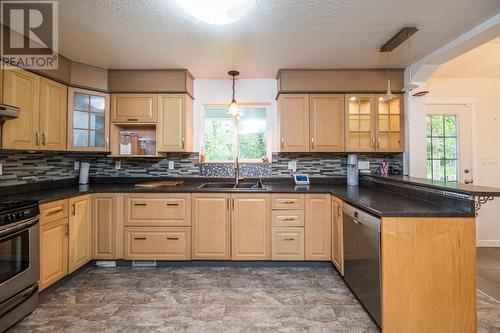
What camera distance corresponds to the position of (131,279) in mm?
2492

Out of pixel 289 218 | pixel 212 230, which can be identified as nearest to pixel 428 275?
pixel 289 218

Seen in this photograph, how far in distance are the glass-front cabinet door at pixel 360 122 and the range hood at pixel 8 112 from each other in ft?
11.0

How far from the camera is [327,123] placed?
311cm

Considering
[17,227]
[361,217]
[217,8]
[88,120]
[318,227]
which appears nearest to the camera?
[217,8]

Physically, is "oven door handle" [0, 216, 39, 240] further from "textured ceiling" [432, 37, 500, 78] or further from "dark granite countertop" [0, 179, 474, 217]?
"textured ceiling" [432, 37, 500, 78]

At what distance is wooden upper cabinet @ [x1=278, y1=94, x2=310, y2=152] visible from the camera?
10.2 ft

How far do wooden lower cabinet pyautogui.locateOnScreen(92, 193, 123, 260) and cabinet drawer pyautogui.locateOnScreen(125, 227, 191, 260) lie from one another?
0.36ft

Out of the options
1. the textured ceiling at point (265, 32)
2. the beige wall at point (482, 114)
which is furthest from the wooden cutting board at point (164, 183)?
the beige wall at point (482, 114)

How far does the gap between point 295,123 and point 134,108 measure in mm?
2030

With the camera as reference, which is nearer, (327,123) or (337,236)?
(337,236)

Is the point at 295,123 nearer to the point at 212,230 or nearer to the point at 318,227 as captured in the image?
the point at 318,227

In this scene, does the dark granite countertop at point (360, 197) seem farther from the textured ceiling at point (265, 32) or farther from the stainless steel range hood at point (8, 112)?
the textured ceiling at point (265, 32)

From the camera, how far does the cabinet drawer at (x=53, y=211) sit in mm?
2104

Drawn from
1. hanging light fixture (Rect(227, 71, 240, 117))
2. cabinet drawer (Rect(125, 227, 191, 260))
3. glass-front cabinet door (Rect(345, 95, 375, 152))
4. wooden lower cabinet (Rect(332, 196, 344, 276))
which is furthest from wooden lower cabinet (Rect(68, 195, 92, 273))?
glass-front cabinet door (Rect(345, 95, 375, 152))
